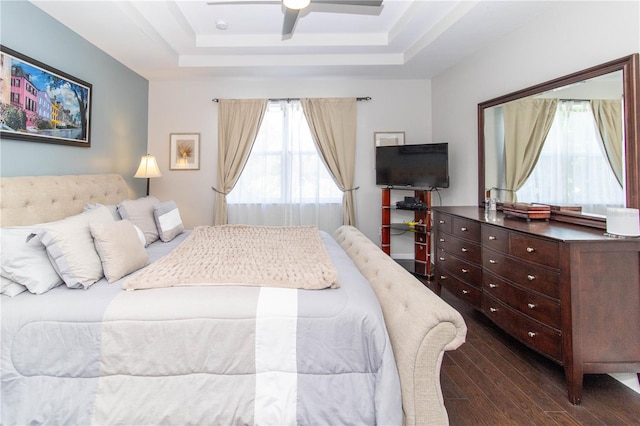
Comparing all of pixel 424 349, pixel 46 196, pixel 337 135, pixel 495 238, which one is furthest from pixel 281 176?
pixel 424 349

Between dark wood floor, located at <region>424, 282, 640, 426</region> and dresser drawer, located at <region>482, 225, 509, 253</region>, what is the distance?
2.51 feet

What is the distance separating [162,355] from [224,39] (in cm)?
338

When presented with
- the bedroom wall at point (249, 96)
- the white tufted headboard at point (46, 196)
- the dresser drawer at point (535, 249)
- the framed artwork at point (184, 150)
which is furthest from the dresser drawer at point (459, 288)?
the framed artwork at point (184, 150)

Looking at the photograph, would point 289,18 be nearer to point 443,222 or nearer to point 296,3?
point 296,3

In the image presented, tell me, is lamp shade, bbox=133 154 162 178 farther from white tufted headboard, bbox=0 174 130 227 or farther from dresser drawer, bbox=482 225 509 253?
dresser drawer, bbox=482 225 509 253

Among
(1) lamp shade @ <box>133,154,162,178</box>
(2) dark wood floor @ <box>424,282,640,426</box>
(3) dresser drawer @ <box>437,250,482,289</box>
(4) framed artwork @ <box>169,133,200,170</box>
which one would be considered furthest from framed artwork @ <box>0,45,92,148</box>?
(3) dresser drawer @ <box>437,250,482,289</box>

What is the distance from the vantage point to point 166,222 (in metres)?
2.77

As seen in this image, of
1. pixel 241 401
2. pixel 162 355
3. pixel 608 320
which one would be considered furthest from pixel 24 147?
pixel 608 320

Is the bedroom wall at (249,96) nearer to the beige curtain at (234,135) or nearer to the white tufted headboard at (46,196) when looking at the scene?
the beige curtain at (234,135)

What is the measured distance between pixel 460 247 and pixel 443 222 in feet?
1.28

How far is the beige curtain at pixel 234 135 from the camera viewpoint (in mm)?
4164

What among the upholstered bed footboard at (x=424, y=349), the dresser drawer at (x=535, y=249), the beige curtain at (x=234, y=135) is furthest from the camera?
the beige curtain at (x=234, y=135)

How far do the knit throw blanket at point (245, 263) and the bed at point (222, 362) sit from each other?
0.16 metres

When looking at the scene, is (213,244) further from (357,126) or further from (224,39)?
(357,126)
